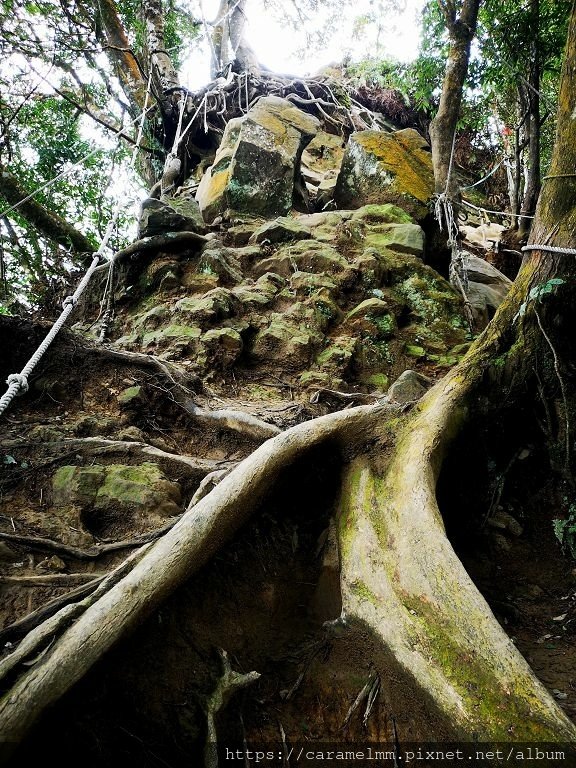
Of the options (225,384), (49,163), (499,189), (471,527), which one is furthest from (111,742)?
(499,189)

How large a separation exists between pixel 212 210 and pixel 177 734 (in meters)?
6.09

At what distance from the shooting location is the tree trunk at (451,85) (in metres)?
5.19

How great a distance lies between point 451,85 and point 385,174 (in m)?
1.23

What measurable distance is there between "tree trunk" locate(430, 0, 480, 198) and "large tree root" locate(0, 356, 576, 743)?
14.3ft

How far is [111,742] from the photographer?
140 cm

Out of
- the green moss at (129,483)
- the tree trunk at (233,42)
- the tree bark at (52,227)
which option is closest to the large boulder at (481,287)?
the green moss at (129,483)

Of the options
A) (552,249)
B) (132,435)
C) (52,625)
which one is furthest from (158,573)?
(552,249)

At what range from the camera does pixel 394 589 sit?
1739mm

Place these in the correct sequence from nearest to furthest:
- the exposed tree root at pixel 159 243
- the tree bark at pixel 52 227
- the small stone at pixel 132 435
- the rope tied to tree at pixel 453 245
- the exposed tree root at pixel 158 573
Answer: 1. the exposed tree root at pixel 158 573
2. the small stone at pixel 132 435
3. the rope tied to tree at pixel 453 245
4. the exposed tree root at pixel 159 243
5. the tree bark at pixel 52 227

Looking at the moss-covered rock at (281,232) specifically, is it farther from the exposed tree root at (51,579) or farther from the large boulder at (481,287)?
the exposed tree root at (51,579)

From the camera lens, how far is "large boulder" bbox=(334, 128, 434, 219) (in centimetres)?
615

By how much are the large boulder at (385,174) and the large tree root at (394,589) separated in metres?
4.46

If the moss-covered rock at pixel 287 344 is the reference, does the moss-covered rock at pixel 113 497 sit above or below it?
below

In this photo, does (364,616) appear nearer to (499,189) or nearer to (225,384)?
(225,384)
